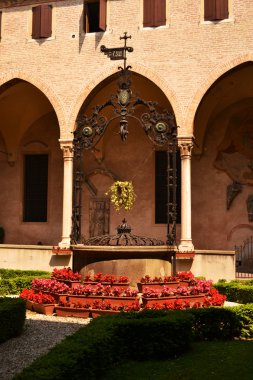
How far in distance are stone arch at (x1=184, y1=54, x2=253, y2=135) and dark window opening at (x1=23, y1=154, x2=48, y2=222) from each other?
29.5 feet

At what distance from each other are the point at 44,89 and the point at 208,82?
6.69 metres

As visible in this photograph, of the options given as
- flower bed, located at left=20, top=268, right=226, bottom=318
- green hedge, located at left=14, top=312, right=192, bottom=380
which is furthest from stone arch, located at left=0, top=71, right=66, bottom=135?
green hedge, located at left=14, top=312, right=192, bottom=380

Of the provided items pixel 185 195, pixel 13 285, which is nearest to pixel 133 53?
pixel 185 195

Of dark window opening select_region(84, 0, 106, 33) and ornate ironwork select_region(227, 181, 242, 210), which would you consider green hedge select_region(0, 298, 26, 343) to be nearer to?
dark window opening select_region(84, 0, 106, 33)

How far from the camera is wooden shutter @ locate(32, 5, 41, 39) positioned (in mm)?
19844

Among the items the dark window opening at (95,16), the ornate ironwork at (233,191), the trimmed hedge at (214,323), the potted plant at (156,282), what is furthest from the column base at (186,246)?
the dark window opening at (95,16)

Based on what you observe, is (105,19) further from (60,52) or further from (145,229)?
(145,229)

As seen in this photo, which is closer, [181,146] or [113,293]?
[113,293]

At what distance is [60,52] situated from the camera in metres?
19.5

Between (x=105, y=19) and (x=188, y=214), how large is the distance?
861 cm

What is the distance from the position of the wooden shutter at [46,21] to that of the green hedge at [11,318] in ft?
44.6

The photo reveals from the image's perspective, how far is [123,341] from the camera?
24.3 feet

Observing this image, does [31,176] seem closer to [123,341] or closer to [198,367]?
[123,341]

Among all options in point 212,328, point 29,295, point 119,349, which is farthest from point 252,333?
point 29,295
